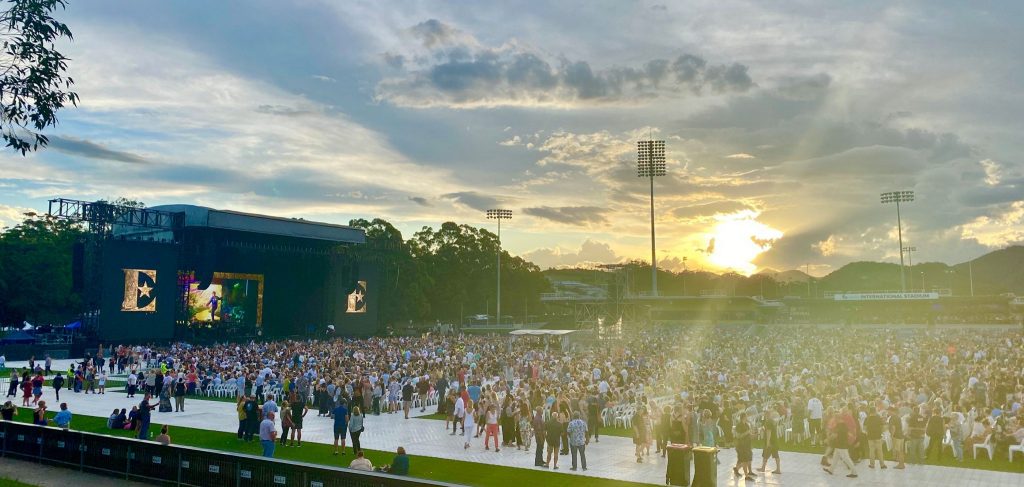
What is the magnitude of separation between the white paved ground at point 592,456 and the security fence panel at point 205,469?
385 centimetres

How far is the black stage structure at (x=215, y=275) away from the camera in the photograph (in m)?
40.7

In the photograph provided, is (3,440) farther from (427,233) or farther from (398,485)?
(427,233)

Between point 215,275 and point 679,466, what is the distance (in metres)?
44.8

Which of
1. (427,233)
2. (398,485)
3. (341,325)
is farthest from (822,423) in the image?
(427,233)

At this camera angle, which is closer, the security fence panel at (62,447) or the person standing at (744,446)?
the security fence panel at (62,447)

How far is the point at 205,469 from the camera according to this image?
1050cm

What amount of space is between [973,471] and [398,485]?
38.7 ft

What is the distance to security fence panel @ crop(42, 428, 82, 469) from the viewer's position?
12148mm

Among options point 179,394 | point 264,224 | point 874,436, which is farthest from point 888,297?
point 179,394

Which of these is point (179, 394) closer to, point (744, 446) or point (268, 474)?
point (268, 474)

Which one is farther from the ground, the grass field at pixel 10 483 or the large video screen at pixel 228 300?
the large video screen at pixel 228 300

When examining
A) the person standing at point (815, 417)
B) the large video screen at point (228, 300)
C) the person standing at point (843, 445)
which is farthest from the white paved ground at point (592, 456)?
the large video screen at point (228, 300)

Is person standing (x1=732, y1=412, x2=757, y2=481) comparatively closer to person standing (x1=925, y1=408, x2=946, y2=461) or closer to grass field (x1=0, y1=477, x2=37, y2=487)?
person standing (x1=925, y1=408, x2=946, y2=461)

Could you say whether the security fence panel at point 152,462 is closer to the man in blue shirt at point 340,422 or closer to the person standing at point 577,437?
the man in blue shirt at point 340,422
